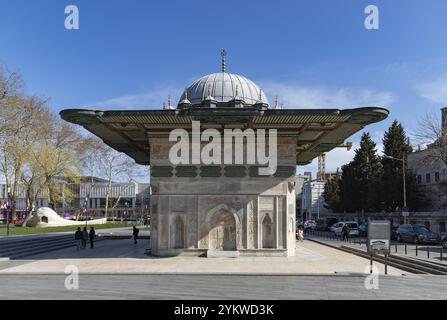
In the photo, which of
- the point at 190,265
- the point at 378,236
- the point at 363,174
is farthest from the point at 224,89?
the point at 363,174

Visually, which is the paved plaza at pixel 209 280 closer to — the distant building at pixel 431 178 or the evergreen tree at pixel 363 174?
the distant building at pixel 431 178

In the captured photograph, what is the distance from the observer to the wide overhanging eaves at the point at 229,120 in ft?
67.4

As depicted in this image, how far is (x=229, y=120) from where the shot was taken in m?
21.6

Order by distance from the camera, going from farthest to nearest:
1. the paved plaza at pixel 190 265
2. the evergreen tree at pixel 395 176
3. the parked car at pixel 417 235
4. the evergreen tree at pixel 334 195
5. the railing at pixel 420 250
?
the evergreen tree at pixel 334 195, the evergreen tree at pixel 395 176, the parked car at pixel 417 235, the railing at pixel 420 250, the paved plaza at pixel 190 265

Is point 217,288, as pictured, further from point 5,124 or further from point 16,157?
point 16,157

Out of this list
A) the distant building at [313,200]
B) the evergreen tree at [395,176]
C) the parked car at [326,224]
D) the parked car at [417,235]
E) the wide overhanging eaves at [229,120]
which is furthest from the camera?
the distant building at [313,200]

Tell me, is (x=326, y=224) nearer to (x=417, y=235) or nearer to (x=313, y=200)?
(x=417, y=235)

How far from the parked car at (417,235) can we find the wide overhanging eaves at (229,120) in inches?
524

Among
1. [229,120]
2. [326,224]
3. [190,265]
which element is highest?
[229,120]

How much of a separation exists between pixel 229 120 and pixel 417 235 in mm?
20540

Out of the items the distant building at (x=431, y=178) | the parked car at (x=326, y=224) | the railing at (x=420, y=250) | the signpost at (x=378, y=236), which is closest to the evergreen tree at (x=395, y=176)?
the distant building at (x=431, y=178)

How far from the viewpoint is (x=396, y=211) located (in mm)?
60906
